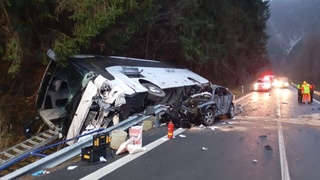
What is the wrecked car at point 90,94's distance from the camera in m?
8.38

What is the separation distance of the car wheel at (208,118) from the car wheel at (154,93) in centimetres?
171

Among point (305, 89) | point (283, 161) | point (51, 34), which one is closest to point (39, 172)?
point (283, 161)

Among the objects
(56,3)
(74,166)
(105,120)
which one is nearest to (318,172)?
(74,166)

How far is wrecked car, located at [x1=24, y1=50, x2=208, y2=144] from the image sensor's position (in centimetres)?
838

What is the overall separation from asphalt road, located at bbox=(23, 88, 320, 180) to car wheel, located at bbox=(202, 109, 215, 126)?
0.60 metres

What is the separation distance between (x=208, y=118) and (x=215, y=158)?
4.27 metres

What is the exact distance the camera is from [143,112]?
404 inches

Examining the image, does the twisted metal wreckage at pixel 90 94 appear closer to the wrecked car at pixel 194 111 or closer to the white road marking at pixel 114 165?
the wrecked car at pixel 194 111

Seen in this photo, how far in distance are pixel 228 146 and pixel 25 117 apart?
7.44 metres

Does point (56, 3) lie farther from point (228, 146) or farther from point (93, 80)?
point (228, 146)

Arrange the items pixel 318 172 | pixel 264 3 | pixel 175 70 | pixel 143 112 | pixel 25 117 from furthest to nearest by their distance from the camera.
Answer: pixel 264 3
pixel 175 70
pixel 25 117
pixel 143 112
pixel 318 172

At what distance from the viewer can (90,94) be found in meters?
8.32

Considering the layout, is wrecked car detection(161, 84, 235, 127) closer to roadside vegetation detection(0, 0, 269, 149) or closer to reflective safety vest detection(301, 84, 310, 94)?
roadside vegetation detection(0, 0, 269, 149)

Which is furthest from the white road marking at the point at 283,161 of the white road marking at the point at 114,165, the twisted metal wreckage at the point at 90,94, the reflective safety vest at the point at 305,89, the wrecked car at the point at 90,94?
the reflective safety vest at the point at 305,89
